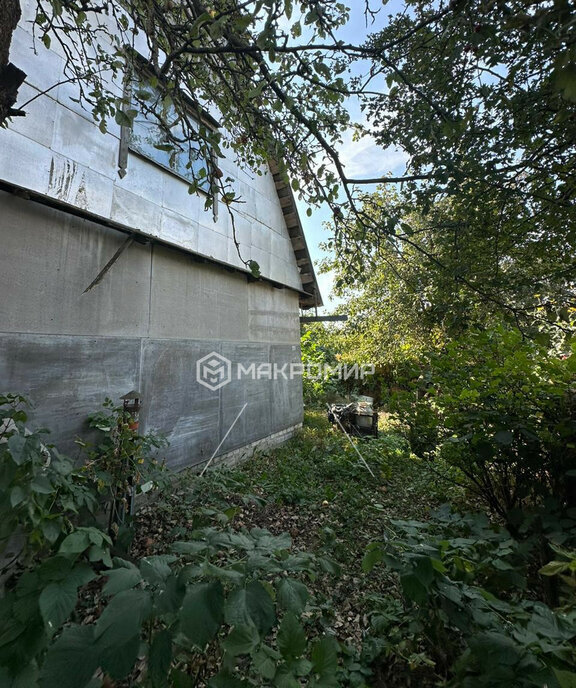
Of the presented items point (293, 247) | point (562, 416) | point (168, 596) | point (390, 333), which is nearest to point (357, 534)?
point (562, 416)

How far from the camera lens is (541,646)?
94cm

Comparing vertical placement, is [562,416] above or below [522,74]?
below

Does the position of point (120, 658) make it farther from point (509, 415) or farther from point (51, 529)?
A: point (509, 415)

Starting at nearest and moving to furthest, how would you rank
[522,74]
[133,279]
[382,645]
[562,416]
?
[382,645], [562,416], [522,74], [133,279]

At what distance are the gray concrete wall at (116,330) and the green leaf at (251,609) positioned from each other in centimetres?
277

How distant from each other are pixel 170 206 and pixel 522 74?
12.9ft

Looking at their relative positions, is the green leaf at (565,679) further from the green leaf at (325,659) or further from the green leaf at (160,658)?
the green leaf at (160,658)

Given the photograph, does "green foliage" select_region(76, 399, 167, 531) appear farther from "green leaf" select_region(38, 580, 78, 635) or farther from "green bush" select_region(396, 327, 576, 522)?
"green bush" select_region(396, 327, 576, 522)

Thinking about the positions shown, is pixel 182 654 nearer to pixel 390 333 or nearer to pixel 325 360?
pixel 390 333

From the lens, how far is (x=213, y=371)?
4.93m

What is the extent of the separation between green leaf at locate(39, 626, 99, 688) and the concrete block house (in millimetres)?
2590

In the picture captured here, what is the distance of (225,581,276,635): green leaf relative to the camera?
865 mm

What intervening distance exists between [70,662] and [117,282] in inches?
136

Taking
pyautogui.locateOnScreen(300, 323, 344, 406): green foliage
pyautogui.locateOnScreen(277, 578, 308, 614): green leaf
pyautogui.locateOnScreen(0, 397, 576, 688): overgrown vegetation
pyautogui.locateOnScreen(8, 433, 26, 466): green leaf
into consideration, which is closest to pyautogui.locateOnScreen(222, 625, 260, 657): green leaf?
pyautogui.locateOnScreen(0, 397, 576, 688): overgrown vegetation
